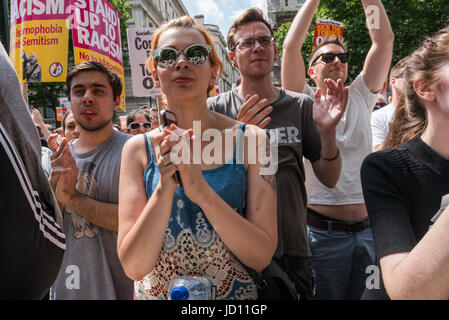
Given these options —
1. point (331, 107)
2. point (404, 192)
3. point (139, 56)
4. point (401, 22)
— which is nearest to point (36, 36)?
point (139, 56)

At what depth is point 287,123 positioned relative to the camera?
2.20 meters

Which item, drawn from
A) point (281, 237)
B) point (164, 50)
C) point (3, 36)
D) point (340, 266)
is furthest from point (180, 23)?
point (3, 36)

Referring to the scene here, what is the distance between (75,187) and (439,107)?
179cm

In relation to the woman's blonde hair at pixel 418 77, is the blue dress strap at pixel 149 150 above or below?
below

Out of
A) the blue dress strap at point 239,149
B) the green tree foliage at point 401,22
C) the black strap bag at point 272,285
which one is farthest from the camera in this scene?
the green tree foliage at point 401,22

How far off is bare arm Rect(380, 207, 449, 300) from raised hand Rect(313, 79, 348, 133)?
922 millimetres

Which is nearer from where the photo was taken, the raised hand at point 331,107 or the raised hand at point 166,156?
the raised hand at point 166,156

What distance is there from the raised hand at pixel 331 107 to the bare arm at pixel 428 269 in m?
0.92

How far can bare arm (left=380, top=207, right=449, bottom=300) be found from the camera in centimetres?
104

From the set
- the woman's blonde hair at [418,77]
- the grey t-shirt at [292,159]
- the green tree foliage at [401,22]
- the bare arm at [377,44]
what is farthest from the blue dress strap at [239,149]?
the green tree foliage at [401,22]

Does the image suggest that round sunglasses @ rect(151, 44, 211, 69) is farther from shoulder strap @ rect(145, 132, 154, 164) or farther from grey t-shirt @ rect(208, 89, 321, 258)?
grey t-shirt @ rect(208, 89, 321, 258)

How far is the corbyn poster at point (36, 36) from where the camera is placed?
4.50 m

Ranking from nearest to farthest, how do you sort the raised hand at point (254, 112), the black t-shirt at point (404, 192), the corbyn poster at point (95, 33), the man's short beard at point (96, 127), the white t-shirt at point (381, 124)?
1. the black t-shirt at point (404, 192)
2. the raised hand at point (254, 112)
3. the man's short beard at point (96, 127)
4. the white t-shirt at point (381, 124)
5. the corbyn poster at point (95, 33)

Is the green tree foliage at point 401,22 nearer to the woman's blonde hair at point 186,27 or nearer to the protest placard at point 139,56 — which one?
the protest placard at point 139,56
